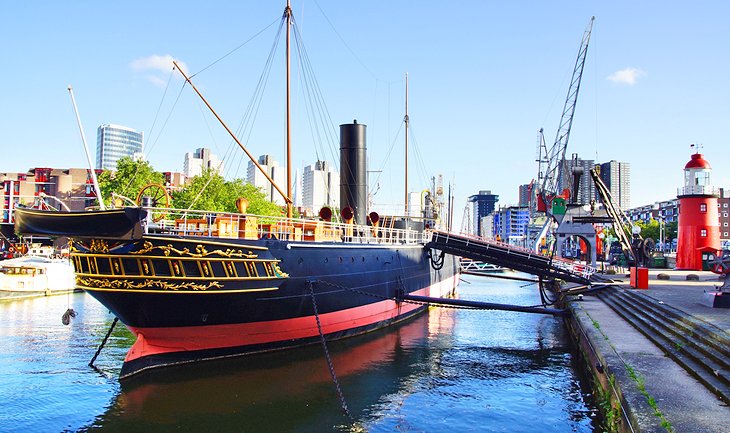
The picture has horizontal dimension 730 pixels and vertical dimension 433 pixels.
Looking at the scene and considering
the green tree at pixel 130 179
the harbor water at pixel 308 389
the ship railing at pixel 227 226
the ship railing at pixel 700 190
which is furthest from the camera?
the green tree at pixel 130 179

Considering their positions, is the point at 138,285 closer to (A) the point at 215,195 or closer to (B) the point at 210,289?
(B) the point at 210,289

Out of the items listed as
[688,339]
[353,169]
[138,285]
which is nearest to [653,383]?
[688,339]

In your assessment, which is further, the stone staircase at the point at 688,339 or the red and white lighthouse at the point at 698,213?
the red and white lighthouse at the point at 698,213

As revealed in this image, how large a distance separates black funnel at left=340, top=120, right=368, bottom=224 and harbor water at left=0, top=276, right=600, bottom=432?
26.1 ft

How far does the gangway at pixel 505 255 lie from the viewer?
26.4 m

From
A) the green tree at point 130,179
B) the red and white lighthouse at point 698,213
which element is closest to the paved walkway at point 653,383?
the red and white lighthouse at point 698,213

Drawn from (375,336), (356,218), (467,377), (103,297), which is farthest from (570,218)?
(103,297)

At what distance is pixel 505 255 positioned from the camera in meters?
26.6

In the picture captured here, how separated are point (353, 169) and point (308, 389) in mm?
14821

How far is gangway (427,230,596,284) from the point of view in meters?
26.4

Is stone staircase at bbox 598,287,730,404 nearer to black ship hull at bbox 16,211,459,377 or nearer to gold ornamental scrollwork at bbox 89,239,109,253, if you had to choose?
black ship hull at bbox 16,211,459,377

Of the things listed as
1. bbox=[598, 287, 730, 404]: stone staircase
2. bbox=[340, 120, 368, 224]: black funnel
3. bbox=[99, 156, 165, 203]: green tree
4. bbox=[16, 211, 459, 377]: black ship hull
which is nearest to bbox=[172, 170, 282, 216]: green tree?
bbox=[99, 156, 165, 203]: green tree

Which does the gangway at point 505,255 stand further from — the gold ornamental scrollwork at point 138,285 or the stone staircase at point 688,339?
the gold ornamental scrollwork at point 138,285

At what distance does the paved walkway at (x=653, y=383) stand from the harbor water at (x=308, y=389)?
4.84 feet
